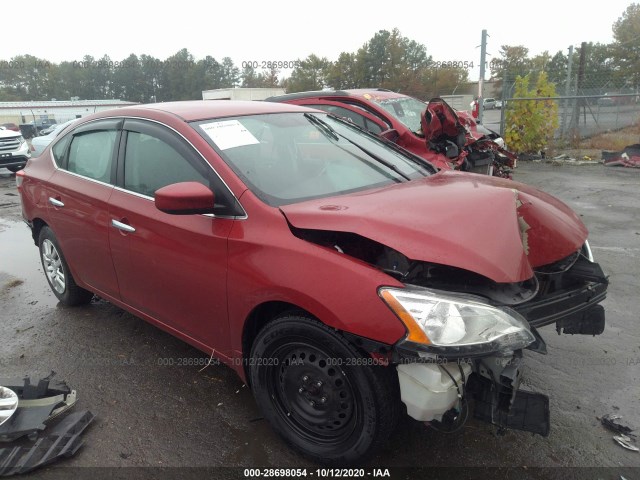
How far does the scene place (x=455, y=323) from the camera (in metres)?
2.02

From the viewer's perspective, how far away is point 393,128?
279 inches

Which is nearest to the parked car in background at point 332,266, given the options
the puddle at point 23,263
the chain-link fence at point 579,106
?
the puddle at point 23,263

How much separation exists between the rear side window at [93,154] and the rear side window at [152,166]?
0.25 m

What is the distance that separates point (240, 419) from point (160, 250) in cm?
110

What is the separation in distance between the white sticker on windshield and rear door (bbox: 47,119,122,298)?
0.92 metres

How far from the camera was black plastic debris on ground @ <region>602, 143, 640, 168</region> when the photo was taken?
37.4 feet

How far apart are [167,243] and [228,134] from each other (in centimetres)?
74

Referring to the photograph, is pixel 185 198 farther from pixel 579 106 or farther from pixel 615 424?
pixel 579 106

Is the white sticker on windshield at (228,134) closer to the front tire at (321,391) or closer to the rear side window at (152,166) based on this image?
the rear side window at (152,166)

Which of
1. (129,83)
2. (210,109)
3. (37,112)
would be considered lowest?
(210,109)

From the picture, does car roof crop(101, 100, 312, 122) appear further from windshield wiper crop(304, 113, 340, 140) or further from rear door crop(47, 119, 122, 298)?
rear door crop(47, 119, 122, 298)

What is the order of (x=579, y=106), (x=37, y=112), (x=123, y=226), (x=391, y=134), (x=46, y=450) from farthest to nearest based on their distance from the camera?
(x=37, y=112), (x=579, y=106), (x=391, y=134), (x=123, y=226), (x=46, y=450)

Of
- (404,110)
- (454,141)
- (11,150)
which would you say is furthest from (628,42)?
(11,150)

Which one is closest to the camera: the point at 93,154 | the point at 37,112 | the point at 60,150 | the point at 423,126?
the point at 93,154
